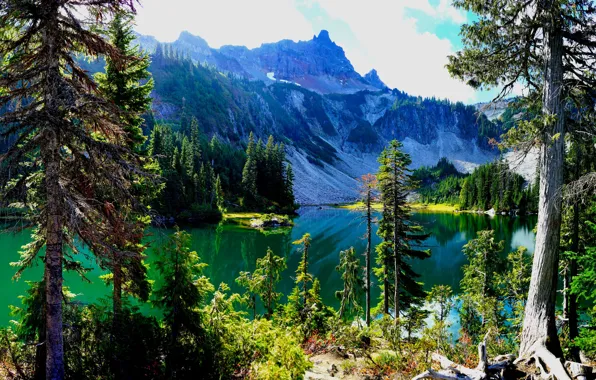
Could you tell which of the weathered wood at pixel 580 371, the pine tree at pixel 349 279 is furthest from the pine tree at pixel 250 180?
the weathered wood at pixel 580 371

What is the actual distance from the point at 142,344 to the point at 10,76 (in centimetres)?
643

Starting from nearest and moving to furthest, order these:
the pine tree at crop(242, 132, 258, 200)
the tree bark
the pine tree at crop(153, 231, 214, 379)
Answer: the tree bark
the pine tree at crop(153, 231, 214, 379)
the pine tree at crop(242, 132, 258, 200)

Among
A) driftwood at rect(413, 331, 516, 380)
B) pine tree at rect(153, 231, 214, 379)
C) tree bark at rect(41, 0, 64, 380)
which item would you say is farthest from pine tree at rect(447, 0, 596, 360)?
tree bark at rect(41, 0, 64, 380)

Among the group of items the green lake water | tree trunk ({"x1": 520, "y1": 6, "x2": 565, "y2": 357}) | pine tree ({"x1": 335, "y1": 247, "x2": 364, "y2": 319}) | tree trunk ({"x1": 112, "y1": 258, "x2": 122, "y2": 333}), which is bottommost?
the green lake water

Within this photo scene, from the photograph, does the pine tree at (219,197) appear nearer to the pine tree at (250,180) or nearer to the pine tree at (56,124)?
the pine tree at (250,180)

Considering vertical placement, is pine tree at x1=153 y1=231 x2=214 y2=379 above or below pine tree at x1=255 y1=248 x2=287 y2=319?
above

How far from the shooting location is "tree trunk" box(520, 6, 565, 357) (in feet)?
24.7

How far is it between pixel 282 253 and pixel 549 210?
39.7m

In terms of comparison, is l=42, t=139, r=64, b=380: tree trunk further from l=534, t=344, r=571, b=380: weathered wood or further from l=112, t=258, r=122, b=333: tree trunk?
l=534, t=344, r=571, b=380: weathered wood

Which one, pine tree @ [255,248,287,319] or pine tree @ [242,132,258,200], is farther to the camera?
pine tree @ [242,132,258,200]

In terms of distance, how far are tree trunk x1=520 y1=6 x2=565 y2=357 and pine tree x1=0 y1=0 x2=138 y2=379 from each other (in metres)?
8.92

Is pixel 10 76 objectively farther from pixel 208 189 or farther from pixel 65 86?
pixel 208 189

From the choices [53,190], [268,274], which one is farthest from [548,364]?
[268,274]

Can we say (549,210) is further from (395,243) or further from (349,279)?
(349,279)
